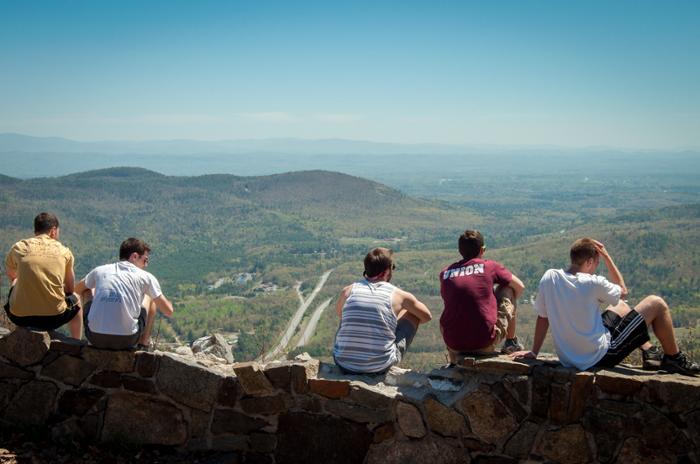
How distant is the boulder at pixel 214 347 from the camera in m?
6.74

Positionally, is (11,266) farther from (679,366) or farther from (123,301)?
(679,366)

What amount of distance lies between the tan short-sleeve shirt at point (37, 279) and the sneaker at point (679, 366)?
16.8 feet

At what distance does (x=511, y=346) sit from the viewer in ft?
17.0

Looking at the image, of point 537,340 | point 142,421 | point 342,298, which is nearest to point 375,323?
point 342,298

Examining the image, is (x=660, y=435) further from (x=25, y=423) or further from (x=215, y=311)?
(x=215, y=311)

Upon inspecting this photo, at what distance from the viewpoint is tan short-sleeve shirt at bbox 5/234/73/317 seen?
5105 mm

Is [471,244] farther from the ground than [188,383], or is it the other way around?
[471,244]

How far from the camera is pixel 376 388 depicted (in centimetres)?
456

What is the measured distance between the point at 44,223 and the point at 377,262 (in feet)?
10.3

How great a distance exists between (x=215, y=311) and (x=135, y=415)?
270ft

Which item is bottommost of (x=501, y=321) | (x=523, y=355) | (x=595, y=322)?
(x=523, y=355)

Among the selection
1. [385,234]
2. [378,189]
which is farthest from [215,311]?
[378,189]

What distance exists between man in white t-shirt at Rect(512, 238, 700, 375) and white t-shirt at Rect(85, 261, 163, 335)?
323cm

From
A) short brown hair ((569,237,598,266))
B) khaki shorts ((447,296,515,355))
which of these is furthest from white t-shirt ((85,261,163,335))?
short brown hair ((569,237,598,266))
